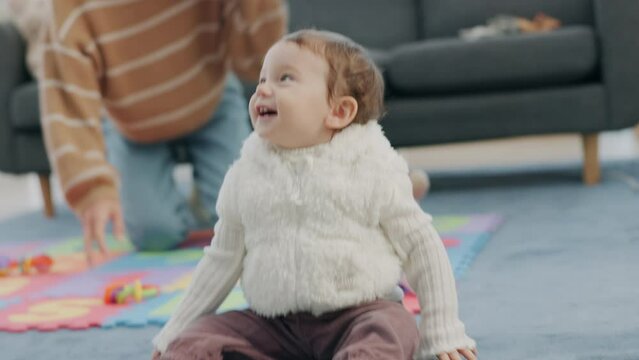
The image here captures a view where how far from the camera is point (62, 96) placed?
175 cm

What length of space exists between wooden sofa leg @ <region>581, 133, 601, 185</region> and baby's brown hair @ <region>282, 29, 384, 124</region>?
1.69 meters

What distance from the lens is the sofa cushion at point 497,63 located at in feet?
8.48

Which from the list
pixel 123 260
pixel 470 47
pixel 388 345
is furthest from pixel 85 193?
pixel 470 47

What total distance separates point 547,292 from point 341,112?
0.57 metres

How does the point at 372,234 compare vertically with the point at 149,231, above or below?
above

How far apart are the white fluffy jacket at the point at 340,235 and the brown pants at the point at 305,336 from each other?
2 cm

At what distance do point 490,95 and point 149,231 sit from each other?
3.38 feet

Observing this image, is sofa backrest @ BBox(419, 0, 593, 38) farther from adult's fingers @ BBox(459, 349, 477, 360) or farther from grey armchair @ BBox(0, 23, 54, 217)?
adult's fingers @ BBox(459, 349, 477, 360)

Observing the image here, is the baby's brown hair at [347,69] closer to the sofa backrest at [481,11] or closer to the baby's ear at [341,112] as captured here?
the baby's ear at [341,112]

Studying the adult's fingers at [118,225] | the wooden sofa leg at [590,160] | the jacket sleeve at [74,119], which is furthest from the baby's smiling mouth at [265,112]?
the wooden sofa leg at [590,160]

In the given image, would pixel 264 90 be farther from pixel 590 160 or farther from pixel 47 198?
pixel 47 198

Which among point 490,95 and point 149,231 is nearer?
point 149,231

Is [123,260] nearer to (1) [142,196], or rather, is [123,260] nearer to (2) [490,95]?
(1) [142,196]

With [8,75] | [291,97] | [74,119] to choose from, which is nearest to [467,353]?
[291,97]
